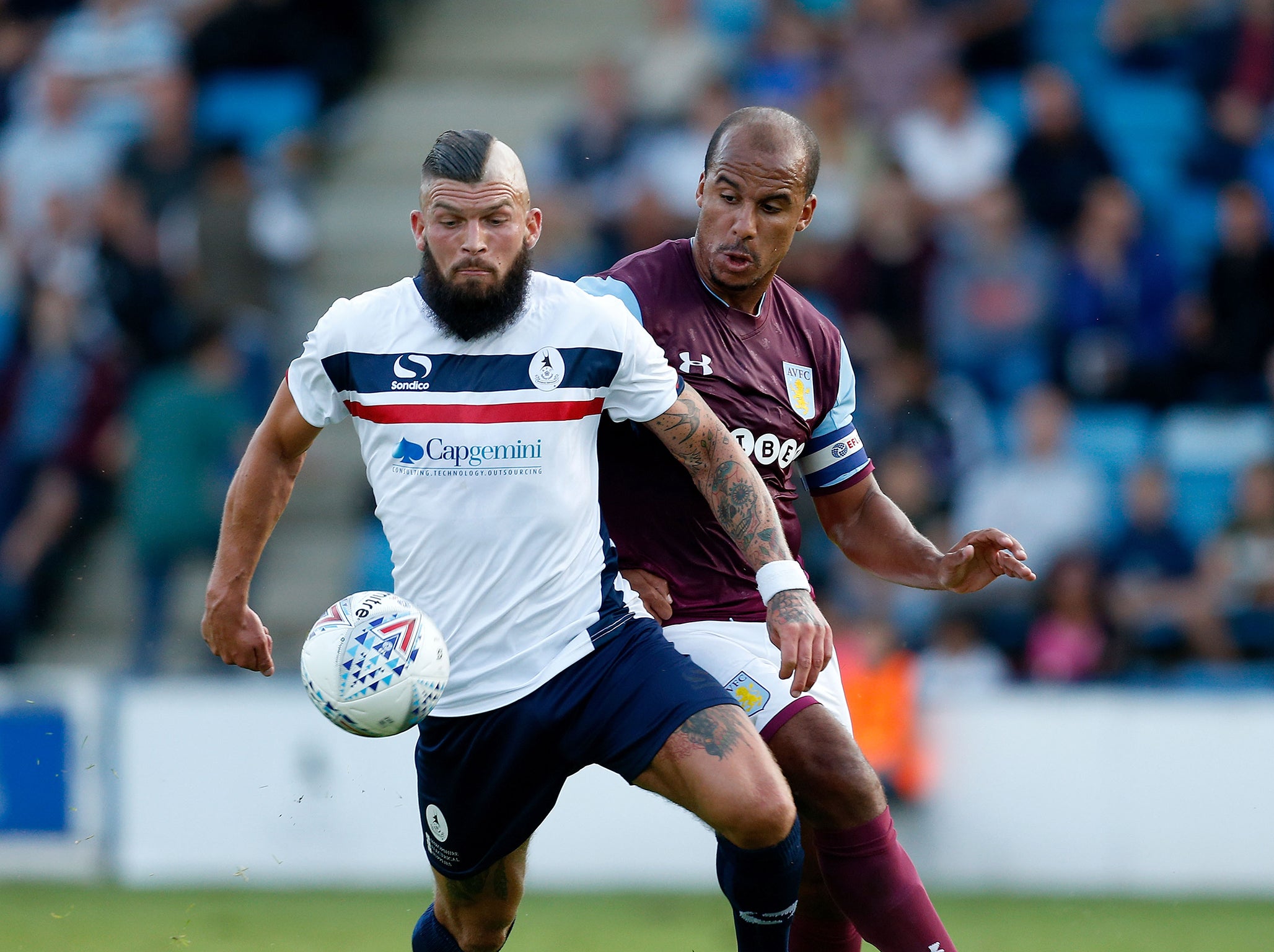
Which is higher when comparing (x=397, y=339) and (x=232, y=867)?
(x=397, y=339)

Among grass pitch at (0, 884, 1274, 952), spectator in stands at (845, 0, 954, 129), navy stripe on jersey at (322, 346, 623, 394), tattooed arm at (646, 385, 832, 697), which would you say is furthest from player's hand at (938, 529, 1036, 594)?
spectator in stands at (845, 0, 954, 129)

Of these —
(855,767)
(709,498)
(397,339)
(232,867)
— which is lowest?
(232,867)

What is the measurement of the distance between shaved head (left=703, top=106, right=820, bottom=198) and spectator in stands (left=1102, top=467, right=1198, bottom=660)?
17.4 feet

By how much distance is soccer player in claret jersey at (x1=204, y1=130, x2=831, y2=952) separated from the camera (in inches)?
196

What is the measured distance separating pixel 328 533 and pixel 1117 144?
649cm

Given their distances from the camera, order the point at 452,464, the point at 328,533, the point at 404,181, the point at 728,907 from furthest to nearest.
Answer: the point at 404,181 → the point at 328,533 → the point at 728,907 → the point at 452,464

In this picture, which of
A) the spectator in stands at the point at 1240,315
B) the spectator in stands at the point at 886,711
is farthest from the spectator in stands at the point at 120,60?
the spectator in stands at the point at 1240,315

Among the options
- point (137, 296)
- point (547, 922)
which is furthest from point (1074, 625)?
point (137, 296)

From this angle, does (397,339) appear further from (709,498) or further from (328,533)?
(328,533)

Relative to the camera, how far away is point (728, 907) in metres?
9.21

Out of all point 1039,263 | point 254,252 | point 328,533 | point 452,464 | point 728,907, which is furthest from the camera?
point 328,533

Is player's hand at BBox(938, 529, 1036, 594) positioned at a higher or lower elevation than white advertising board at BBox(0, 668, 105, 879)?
higher

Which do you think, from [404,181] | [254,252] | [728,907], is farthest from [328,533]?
[728,907]

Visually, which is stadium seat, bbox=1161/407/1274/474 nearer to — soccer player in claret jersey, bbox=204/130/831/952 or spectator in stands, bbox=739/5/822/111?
spectator in stands, bbox=739/5/822/111
